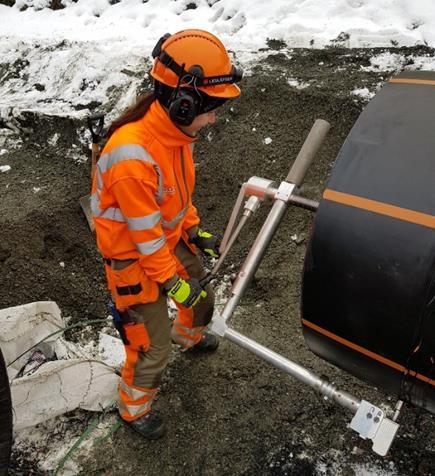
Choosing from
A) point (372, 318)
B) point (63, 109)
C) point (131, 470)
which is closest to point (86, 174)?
point (63, 109)

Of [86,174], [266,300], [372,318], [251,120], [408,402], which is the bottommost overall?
[266,300]

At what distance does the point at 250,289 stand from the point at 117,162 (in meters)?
2.12

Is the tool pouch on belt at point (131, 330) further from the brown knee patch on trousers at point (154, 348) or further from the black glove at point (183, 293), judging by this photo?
the black glove at point (183, 293)

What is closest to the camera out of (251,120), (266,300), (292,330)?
(292,330)

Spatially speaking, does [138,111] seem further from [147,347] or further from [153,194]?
[147,347]

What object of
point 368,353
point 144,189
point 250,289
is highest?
point 144,189

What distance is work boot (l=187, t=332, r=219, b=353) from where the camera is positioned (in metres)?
3.63

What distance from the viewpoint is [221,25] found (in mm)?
6086

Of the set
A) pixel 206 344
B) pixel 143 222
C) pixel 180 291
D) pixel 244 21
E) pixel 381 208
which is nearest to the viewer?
pixel 381 208

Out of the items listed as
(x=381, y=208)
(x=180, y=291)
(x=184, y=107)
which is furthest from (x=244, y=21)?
(x=381, y=208)

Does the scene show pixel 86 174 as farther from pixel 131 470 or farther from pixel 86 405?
pixel 131 470

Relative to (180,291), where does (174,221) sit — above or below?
above

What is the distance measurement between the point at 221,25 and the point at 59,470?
16.5ft

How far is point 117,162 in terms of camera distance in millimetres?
2283
